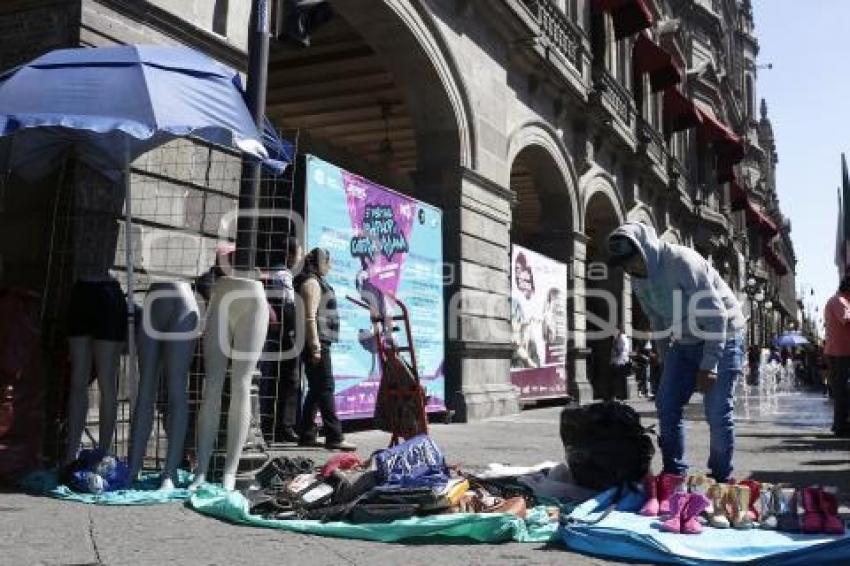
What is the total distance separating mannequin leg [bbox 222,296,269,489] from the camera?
500 cm

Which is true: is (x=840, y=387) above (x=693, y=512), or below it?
above

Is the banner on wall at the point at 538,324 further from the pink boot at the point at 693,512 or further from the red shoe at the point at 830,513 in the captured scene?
the red shoe at the point at 830,513

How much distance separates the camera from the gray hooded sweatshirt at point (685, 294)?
524 cm

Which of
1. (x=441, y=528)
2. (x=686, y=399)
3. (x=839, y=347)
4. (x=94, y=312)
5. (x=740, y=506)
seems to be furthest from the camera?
(x=839, y=347)

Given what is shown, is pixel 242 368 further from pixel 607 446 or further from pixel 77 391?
pixel 607 446

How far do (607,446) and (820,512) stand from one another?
3.89 ft

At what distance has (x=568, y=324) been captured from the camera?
1705cm

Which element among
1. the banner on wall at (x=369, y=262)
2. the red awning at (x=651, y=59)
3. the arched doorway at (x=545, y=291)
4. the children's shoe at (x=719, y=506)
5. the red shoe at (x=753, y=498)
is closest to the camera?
the children's shoe at (x=719, y=506)

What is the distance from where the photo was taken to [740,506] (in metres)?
4.14

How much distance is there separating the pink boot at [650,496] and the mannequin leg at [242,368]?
2.35 metres

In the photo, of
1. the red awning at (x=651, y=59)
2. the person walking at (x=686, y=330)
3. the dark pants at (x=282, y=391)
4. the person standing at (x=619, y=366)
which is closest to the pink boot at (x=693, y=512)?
the person walking at (x=686, y=330)

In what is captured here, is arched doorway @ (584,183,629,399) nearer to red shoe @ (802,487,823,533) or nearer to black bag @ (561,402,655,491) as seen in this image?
black bag @ (561,402,655,491)

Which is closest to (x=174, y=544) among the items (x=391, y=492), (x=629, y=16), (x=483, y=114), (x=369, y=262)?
(x=391, y=492)

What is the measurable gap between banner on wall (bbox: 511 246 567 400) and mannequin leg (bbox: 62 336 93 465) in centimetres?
889
